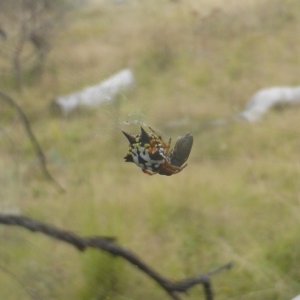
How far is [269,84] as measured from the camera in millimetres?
862

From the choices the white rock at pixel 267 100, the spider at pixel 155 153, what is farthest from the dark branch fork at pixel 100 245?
the white rock at pixel 267 100

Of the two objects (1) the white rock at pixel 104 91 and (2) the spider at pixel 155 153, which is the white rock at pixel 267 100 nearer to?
(1) the white rock at pixel 104 91

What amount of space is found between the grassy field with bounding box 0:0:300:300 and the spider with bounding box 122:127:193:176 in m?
0.01

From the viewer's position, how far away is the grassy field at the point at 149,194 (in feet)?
1.25

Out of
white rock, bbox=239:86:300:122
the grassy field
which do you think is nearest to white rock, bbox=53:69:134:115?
the grassy field

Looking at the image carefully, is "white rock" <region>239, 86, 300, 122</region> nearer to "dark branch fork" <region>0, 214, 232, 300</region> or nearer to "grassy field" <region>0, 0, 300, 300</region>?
"grassy field" <region>0, 0, 300, 300</region>

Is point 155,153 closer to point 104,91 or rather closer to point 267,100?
point 104,91

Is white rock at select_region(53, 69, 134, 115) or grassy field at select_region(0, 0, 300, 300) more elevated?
white rock at select_region(53, 69, 134, 115)

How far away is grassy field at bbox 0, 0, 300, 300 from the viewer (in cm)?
38

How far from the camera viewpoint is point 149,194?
479 mm

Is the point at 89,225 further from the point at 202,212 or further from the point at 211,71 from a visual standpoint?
the point at 211,71

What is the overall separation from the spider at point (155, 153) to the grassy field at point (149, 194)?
11mm

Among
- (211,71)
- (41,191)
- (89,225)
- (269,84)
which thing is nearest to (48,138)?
(41,191)

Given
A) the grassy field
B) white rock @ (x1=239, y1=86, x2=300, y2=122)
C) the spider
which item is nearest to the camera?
the spider
